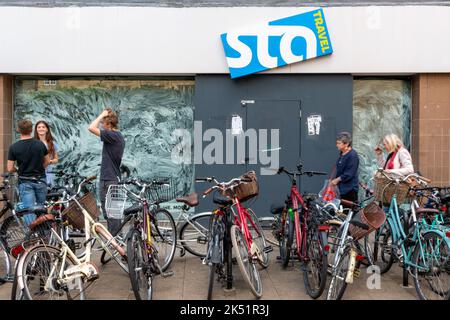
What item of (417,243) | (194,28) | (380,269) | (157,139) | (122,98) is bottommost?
(380,269)

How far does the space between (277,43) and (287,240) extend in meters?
3.91

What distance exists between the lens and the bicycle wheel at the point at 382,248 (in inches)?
222

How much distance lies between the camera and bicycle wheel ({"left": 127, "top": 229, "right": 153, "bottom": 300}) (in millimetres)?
4418

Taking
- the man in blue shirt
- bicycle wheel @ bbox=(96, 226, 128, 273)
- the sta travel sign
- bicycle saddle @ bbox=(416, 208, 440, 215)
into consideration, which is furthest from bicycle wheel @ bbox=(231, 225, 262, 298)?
the sta travel sign

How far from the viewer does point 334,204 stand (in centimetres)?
575

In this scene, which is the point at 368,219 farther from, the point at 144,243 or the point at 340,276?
the point at 144,243

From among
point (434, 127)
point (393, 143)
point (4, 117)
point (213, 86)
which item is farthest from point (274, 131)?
point (4, 117)

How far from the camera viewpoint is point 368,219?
4.92 m

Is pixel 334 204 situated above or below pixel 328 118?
below
